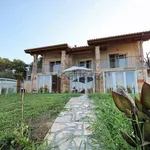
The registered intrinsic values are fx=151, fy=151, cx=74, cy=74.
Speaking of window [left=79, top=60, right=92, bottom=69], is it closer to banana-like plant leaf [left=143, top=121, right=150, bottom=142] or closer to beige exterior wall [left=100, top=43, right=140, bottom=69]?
beige exterior wall [left=100, top=43, right=140, bottom=69]

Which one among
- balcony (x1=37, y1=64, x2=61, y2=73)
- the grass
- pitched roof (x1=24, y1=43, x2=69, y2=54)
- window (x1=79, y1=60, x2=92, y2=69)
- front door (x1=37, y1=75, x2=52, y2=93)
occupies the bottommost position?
the grass

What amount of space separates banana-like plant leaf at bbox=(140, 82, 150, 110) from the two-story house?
13049 millimetres

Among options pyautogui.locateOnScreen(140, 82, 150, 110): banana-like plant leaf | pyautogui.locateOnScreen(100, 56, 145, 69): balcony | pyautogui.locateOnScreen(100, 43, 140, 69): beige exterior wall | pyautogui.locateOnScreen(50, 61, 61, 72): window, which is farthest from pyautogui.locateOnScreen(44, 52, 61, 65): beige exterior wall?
pyautogui.locateOnScreen(140, 82, 150, 110): banana-like plant leaf

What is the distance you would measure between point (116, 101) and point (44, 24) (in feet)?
40.0

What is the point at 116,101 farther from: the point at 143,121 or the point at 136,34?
the point at 136,34

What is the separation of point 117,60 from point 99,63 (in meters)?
1.97

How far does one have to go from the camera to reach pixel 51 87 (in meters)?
16.7

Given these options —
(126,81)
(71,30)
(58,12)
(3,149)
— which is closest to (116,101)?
(3,149)

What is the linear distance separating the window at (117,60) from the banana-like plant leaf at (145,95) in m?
14.4

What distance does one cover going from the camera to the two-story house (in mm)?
14227

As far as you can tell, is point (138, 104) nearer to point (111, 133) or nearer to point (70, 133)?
point (111, 133)

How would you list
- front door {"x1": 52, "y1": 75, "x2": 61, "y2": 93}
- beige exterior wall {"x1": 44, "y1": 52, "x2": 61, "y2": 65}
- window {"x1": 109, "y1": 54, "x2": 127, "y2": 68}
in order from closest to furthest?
1. window {"x1": 109, "y1": 54, "x2": 127, "y2": 68}
2. front door {"x1": 52, "y1": 75, "x2": 61, "y2": 93}
3. beige exterior wall {"x1": 44, "y1": 52, "x2": 61, "y2": 65}

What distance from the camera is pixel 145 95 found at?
1.27 m

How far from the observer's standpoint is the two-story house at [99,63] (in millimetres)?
14227
